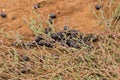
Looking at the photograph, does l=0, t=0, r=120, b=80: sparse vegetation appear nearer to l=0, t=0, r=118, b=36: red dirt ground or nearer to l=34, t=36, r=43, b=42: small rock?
l=34, t=36, r=43, b=42: small rock

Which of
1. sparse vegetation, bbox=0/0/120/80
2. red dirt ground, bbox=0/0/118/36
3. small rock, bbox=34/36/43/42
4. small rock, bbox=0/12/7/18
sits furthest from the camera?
small rock, bbox=0/12/7/18

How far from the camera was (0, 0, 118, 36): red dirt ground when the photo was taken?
4910mm

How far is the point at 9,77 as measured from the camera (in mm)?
4312

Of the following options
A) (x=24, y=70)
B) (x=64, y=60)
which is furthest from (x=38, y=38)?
(x=64, y=60)

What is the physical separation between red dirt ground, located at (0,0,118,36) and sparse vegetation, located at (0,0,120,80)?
0.29 meters

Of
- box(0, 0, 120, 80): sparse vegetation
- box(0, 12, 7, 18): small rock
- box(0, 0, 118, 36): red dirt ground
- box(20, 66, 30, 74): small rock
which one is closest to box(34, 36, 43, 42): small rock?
box(0, 0, 120, 80): sparse vegetation

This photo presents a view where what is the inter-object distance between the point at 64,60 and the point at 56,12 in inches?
45.9

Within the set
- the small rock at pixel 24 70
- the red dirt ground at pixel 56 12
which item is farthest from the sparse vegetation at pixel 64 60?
the red dirt ground at pixel 56 12

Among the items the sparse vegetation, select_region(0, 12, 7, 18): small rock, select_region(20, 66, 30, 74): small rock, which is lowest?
select_region(20, 66, 30, 74): small rock

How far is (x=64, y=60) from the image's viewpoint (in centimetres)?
409

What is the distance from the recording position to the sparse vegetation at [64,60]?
392 cm

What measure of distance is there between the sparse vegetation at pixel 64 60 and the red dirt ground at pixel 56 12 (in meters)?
0.29

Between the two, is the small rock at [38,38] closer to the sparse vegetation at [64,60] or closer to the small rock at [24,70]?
the sparse vegetation at [64,60]

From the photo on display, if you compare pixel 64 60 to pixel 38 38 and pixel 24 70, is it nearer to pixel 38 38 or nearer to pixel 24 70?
pixel 24 70
